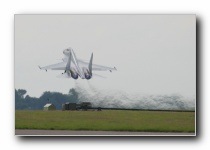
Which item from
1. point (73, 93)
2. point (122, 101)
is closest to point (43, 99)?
point (73, 93)

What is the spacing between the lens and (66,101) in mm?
104312

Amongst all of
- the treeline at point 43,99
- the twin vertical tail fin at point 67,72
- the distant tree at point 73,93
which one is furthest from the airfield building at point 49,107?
the twin vertical tail fin at point 67,72

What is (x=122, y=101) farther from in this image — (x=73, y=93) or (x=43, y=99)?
(x=43, y=99)

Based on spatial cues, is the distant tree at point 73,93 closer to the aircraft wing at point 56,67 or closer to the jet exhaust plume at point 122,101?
the jet exhaust plume at point 122,101

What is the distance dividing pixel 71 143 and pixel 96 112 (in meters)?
0.46

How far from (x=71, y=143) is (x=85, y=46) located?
110 centimetres

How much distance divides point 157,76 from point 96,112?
79 centimetres

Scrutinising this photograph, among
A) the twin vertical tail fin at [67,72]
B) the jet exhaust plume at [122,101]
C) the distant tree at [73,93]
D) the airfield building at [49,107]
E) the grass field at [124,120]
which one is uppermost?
the twin vertical tail fin at [67,72]

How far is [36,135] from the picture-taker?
342 ft

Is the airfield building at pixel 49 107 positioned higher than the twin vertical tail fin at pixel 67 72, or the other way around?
the twin vertical tail fin at pixel 67 72

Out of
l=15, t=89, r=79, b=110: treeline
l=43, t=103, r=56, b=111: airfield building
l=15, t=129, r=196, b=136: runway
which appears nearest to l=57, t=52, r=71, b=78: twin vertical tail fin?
l=15, t=89, r=79, b=110: treeline

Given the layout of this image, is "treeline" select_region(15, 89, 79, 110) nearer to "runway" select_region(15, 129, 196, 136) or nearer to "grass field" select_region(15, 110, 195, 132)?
"grass field" select_region(15, 110, 195, 132)

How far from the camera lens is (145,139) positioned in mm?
104312

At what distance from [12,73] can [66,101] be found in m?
0.68
